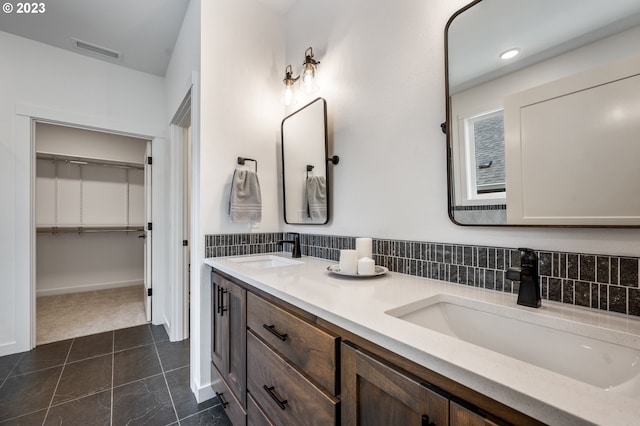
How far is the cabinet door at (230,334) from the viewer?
1.27 m

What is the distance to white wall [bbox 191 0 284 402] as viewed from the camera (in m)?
1.75

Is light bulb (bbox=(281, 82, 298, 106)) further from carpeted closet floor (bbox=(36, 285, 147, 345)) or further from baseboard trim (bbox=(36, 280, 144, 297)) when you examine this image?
baseboard trim (bbox=(36, 280, 144, 297))

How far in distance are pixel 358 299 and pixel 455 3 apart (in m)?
1.20

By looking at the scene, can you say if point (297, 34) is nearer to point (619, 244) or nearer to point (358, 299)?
point (358, 299)

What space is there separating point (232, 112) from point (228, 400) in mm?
1703

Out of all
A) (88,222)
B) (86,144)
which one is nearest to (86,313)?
(88,222)

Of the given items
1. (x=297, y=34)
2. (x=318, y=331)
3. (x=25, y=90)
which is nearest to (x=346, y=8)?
(x=297, y=34)

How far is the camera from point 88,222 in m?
4.04

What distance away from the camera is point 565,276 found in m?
0.83

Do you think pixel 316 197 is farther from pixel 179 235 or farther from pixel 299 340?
pixel 179 235

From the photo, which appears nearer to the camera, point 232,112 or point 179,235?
point 232,112

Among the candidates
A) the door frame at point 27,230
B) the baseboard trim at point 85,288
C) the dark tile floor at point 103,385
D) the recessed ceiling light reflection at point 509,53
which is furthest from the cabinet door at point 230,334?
the baseboard trim at point 85,288

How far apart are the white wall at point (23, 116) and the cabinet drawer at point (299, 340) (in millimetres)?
2481

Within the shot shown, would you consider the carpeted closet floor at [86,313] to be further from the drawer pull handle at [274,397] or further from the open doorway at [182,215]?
the drawer pull handle at [274,397]
